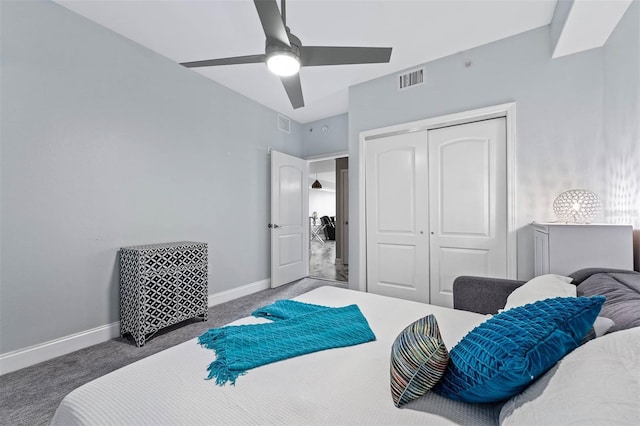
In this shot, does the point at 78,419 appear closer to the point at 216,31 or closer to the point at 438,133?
the point at 216,31

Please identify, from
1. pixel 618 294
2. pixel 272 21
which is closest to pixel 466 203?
pixel 618 294

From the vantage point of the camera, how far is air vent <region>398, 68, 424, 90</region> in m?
3.11

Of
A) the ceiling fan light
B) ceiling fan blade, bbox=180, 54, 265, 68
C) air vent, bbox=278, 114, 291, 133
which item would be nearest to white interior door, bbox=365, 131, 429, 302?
air vent, bbox=278, 114, 291, 133

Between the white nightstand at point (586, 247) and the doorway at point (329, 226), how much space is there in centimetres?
311

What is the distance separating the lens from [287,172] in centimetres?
444

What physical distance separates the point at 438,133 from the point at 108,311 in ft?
12.2

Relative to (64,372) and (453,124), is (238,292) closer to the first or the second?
(64,372)

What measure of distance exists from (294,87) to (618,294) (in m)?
2.18

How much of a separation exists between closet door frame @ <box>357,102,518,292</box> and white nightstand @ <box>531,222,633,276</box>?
2.09 ft

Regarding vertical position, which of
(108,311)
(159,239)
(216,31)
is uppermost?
(216,31)

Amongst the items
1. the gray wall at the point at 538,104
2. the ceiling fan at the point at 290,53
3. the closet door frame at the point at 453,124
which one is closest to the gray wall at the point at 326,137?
the closet door frame at the point at 453,124

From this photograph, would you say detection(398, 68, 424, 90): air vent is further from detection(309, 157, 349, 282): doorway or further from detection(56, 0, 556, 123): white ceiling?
detection(309, 157, 349, 282): doorway

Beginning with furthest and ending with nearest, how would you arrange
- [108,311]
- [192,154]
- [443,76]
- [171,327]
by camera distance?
[192,154] < [443,76] < [171,327] < [108,311]

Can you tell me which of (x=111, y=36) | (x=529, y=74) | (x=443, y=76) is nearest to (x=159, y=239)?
(x=111, y=36)
